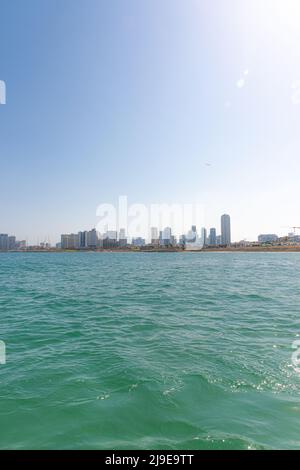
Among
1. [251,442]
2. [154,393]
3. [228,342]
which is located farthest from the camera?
[228,342]

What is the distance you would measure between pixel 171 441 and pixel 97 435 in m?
1.41

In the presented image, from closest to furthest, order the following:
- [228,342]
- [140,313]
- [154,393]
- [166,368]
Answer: [154,393] → [166,368] → [228,342] → [140,313]

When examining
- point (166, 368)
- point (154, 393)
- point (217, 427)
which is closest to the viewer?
point (217, 427)

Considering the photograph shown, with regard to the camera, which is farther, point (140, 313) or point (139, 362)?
point (140, 313)

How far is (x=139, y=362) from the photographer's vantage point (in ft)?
28.1

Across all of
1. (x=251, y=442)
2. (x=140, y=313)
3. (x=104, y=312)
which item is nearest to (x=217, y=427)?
(x=251, y=442)

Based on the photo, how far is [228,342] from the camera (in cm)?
1030

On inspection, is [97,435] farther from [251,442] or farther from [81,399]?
[251,442]

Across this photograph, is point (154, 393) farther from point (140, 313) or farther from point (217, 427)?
point (140, 313)

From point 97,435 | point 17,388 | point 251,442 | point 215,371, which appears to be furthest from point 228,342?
point 17,388

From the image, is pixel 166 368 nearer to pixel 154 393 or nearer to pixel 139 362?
pixel 139 362

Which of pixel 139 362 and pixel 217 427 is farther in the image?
pixel 139 362

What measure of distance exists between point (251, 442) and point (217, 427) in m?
0.69

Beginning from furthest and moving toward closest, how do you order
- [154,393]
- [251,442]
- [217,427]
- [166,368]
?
[166,368] → [154,393] → [217,427] → [251,442]
